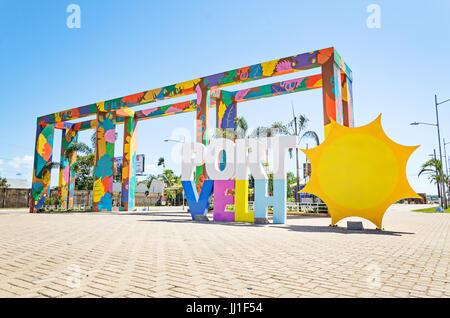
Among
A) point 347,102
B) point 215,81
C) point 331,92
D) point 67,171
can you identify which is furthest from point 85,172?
point 331,92

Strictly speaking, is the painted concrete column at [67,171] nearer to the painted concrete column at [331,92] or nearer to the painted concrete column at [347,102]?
the painted concrete column at [331,92]

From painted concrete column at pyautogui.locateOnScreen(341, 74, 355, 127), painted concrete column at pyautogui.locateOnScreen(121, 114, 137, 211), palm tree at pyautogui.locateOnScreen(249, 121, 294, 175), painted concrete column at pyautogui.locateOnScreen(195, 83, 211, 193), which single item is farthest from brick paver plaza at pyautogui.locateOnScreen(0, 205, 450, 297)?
painted concrete column at pyautogui.locateOnScreen(121, 114, 137, 211)

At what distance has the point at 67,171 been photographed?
99.3ft

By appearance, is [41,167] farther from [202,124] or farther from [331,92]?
[331,92]

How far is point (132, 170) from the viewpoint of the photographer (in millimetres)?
26969

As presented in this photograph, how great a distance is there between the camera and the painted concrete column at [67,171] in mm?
29641

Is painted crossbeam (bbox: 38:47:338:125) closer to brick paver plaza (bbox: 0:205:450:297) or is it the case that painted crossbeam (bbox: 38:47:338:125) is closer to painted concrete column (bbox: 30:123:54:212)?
painted concrete column (bbox: 30:123:54:212)

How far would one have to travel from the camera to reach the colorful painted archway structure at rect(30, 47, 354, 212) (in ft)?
57.8

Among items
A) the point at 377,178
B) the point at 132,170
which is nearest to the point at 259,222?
the point at 377,178

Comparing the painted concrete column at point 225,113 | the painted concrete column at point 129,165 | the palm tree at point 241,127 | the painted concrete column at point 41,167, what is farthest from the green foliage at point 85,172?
the palm tree at point 241,127

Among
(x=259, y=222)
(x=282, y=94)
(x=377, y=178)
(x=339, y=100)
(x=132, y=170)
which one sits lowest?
(x=259, y=222)

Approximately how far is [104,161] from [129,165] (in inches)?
81.5

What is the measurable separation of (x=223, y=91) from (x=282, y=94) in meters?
4.95

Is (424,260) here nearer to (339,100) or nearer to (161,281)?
(161,281)
